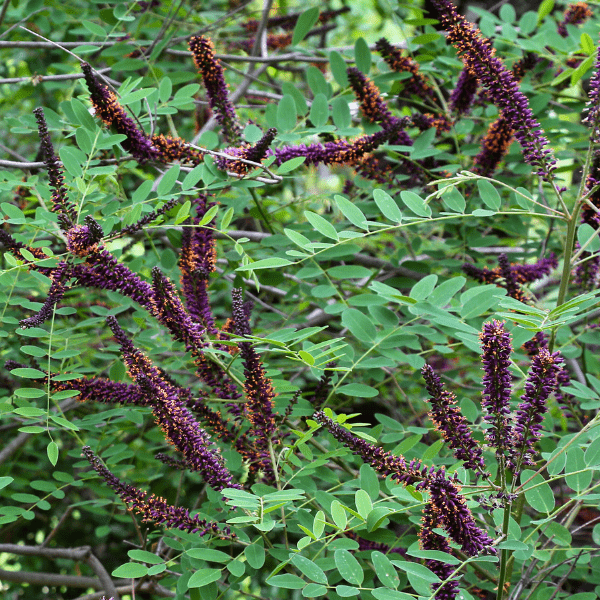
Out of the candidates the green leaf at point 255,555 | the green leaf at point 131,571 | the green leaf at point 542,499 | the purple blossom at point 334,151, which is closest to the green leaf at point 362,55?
the purple blossom at point 334,151

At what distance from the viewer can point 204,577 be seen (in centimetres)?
141

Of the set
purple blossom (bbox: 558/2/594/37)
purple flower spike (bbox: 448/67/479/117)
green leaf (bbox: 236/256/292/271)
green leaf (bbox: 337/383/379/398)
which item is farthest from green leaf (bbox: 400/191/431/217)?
purple blossom (bbox: 558/2/594/37)

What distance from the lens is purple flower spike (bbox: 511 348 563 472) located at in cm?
113

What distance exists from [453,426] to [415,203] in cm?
71

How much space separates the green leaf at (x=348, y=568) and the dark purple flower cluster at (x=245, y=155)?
3.66 feet

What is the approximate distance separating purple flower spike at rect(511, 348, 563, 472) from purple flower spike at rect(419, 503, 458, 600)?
0.67ft

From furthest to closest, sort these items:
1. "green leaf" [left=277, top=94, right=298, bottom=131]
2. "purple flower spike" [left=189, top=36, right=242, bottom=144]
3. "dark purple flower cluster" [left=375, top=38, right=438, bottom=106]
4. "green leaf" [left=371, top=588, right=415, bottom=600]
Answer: "dark purple flower cluster" [left=375, top=38, right=438, bottom=106]
"green leaf" [left=277, top=94, right=298, bottom=131]
"purple flower spike" [left=189, top=36, right=242, bottom=144]
"green leaf" [left=371, top=588, right=415, bottom=600]

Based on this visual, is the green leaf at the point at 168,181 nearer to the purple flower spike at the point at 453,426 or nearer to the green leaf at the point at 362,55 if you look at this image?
the green leaf at the point at 362,55

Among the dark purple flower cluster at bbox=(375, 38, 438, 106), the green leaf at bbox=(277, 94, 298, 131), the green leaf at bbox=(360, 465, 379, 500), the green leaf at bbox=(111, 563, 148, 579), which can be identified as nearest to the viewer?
the green leaf at bbox=(111, 563, 148, 579)

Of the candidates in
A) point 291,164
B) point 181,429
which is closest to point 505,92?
point 291,164

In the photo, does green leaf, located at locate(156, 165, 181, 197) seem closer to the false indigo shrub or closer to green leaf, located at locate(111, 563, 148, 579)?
the false indigo shrub

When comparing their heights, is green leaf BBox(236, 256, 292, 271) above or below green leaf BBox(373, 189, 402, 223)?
below

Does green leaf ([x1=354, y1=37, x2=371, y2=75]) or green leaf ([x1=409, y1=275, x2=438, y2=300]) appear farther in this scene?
green leaf ([x1=354, y1=37, x2=371, y2=75])

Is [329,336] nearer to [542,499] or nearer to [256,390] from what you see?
[256,390]
